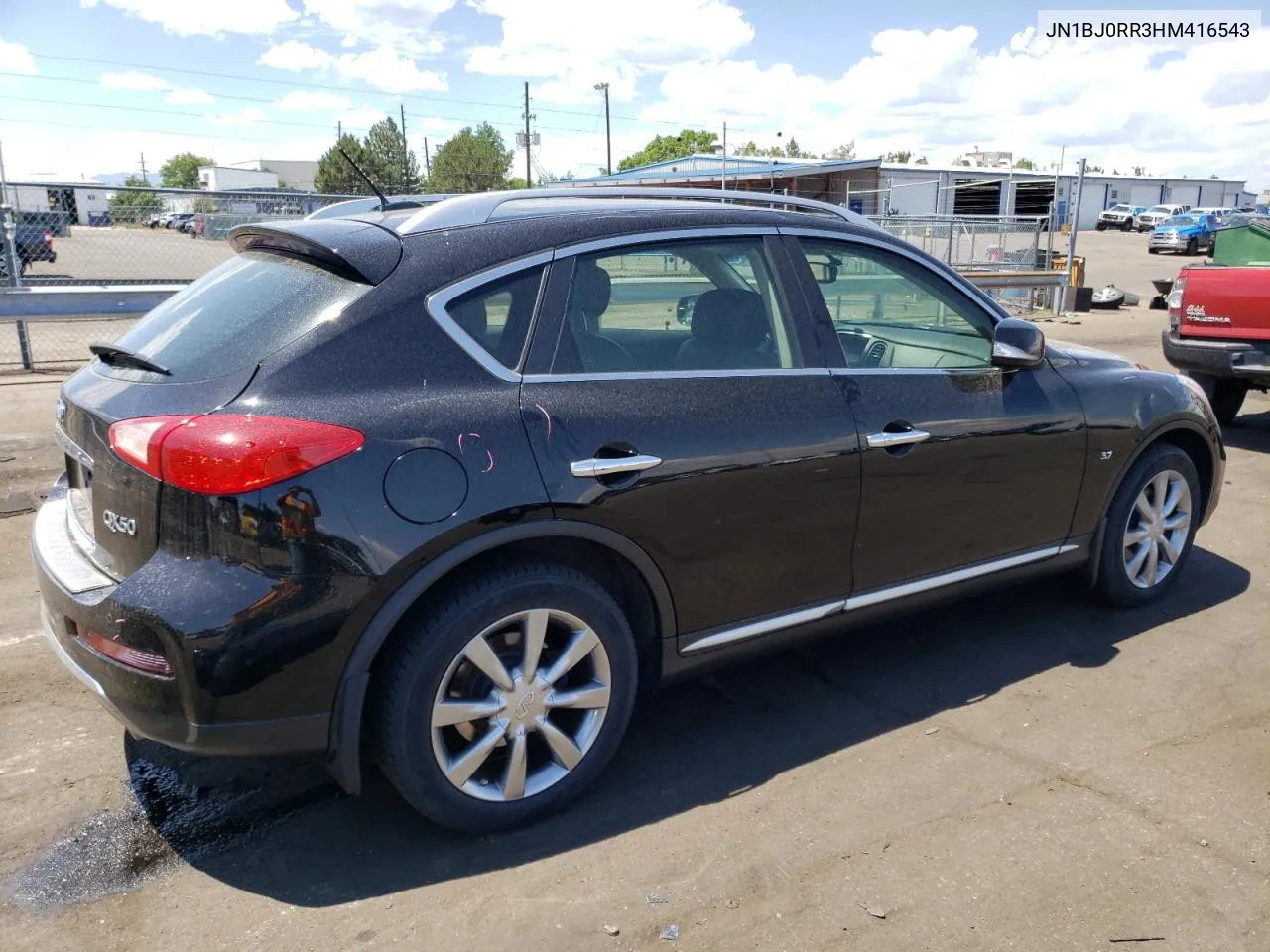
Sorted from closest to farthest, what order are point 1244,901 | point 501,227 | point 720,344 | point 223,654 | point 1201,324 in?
point 223,654 < point 1244,901 < point 501,227 < point 720,344 < point 1201,324

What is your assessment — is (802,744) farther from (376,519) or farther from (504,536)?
(376,519)

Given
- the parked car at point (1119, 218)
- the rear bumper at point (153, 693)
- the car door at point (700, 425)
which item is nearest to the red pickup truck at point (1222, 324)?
the car door at point (700, 425)

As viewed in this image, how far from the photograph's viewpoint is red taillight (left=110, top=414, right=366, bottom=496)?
8.36ft

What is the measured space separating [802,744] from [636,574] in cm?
95

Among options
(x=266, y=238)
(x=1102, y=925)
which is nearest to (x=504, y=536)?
(x=266, y=238)

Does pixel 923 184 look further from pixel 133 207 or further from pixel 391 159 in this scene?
pixel 391 159

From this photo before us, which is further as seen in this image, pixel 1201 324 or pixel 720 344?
pixel 1201 324

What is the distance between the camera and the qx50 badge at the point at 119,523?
8.87 feet

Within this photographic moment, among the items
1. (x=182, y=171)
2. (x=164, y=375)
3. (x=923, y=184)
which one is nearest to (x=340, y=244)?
(x=164, y=375)

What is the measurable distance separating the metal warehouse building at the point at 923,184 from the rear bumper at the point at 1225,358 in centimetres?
1188

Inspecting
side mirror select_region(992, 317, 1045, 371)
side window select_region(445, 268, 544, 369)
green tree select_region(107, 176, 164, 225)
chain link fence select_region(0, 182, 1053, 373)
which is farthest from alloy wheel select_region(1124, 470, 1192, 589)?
green tree select_region(107, 176, 164, 225)

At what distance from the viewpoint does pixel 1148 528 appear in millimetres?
4711

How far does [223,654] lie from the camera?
256 cm

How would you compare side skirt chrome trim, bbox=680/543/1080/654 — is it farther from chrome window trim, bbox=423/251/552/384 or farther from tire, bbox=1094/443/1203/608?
chrome window trim, bbox=423/251/552/384
